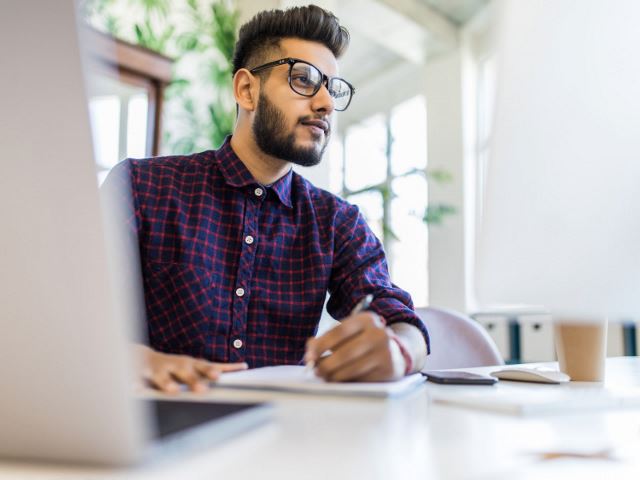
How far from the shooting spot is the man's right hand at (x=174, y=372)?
666 mm

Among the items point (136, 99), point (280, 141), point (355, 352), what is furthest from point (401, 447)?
point (136, 99)

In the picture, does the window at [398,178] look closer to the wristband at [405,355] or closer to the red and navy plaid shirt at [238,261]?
the red and navy plaid shirt at [238,261]

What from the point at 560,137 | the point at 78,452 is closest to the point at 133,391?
the point at 78,452

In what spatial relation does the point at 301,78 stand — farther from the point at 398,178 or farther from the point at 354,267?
the point at 398,178

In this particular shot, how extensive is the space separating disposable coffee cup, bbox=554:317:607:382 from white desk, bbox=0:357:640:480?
0.83 feet

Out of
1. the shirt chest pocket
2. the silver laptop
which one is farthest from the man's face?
the silver laptop

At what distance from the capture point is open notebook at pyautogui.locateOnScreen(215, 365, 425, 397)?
65cm

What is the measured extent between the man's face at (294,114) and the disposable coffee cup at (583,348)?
889mm

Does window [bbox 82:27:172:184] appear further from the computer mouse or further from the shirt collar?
the computer mouse

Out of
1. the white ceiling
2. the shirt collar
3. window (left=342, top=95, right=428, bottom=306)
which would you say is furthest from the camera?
window (left=342, top=95, right=428, bottom=306)

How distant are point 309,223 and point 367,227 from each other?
146mm

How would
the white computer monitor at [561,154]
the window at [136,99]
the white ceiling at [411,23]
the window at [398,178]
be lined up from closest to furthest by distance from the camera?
the white computer monitor at [561,154] < the window at [136,99] < the white ceiling at [411,23] < the window at [398,178]

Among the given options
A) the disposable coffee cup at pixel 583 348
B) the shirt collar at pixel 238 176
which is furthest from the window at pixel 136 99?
the disposable coffee cup at pixel 583 348

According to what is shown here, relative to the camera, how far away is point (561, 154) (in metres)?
0.55
